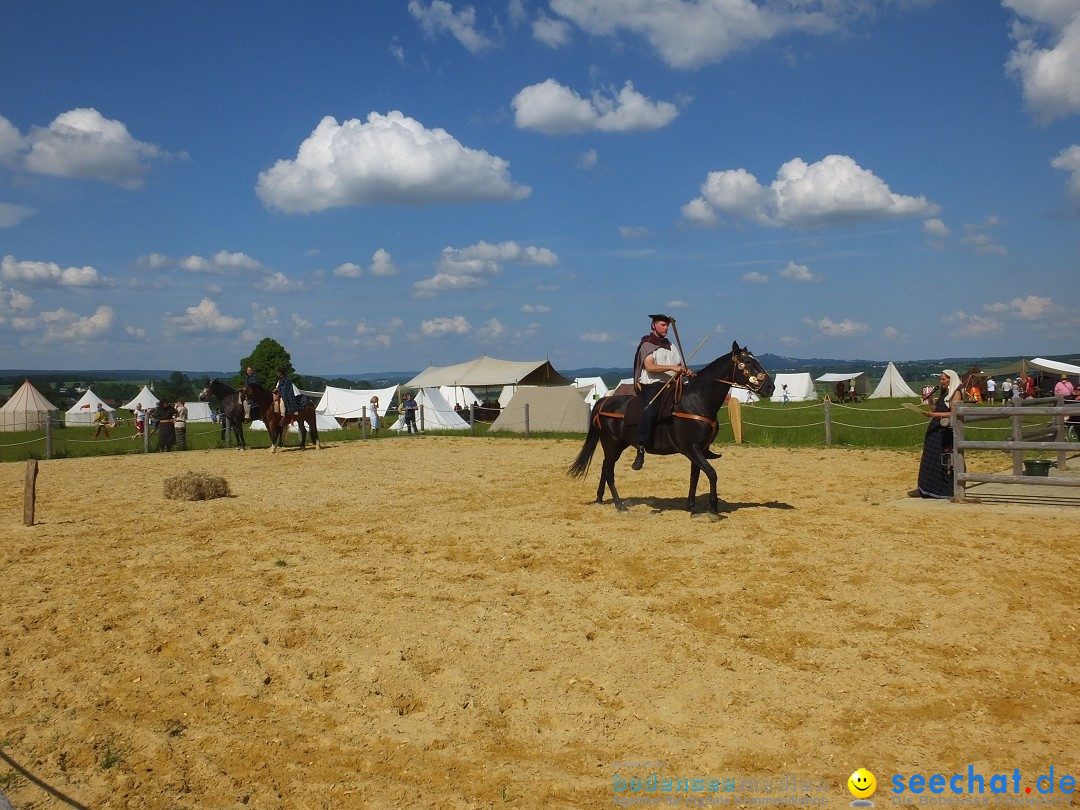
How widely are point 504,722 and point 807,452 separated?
14.5m

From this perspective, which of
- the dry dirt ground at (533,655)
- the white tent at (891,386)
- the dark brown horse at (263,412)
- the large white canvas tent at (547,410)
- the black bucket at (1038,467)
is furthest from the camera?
the white tent at (891,386)

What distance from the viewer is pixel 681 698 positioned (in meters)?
4.68

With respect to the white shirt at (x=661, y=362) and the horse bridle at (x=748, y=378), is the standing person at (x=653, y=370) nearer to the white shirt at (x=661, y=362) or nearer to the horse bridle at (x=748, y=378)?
the white shirt at (x=661, y=362)

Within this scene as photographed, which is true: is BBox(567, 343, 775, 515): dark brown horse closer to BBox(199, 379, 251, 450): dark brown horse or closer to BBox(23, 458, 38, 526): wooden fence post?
BBox(23, 458, 38, 526): wooden fence post

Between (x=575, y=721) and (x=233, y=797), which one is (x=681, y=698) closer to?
(x=575, y=721)

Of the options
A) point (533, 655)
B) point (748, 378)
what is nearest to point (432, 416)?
point (748, 378)

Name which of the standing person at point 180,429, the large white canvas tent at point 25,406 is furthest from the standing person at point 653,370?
the large white canvas tent at point 25,406

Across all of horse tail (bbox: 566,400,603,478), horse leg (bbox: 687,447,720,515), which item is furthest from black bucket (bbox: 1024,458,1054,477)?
horse tail (bbox: 566,400,603,478)

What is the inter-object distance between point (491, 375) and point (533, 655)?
35.2m

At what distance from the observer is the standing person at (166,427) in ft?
71.8

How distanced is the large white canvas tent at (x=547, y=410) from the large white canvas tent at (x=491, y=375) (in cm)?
1113

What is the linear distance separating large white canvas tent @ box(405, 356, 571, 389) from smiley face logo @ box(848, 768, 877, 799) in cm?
3438

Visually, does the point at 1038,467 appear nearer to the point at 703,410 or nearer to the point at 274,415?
the point at 703,410

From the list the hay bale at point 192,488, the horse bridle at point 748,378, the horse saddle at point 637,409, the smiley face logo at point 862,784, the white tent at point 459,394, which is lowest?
the smiley face logo at point 862,784
